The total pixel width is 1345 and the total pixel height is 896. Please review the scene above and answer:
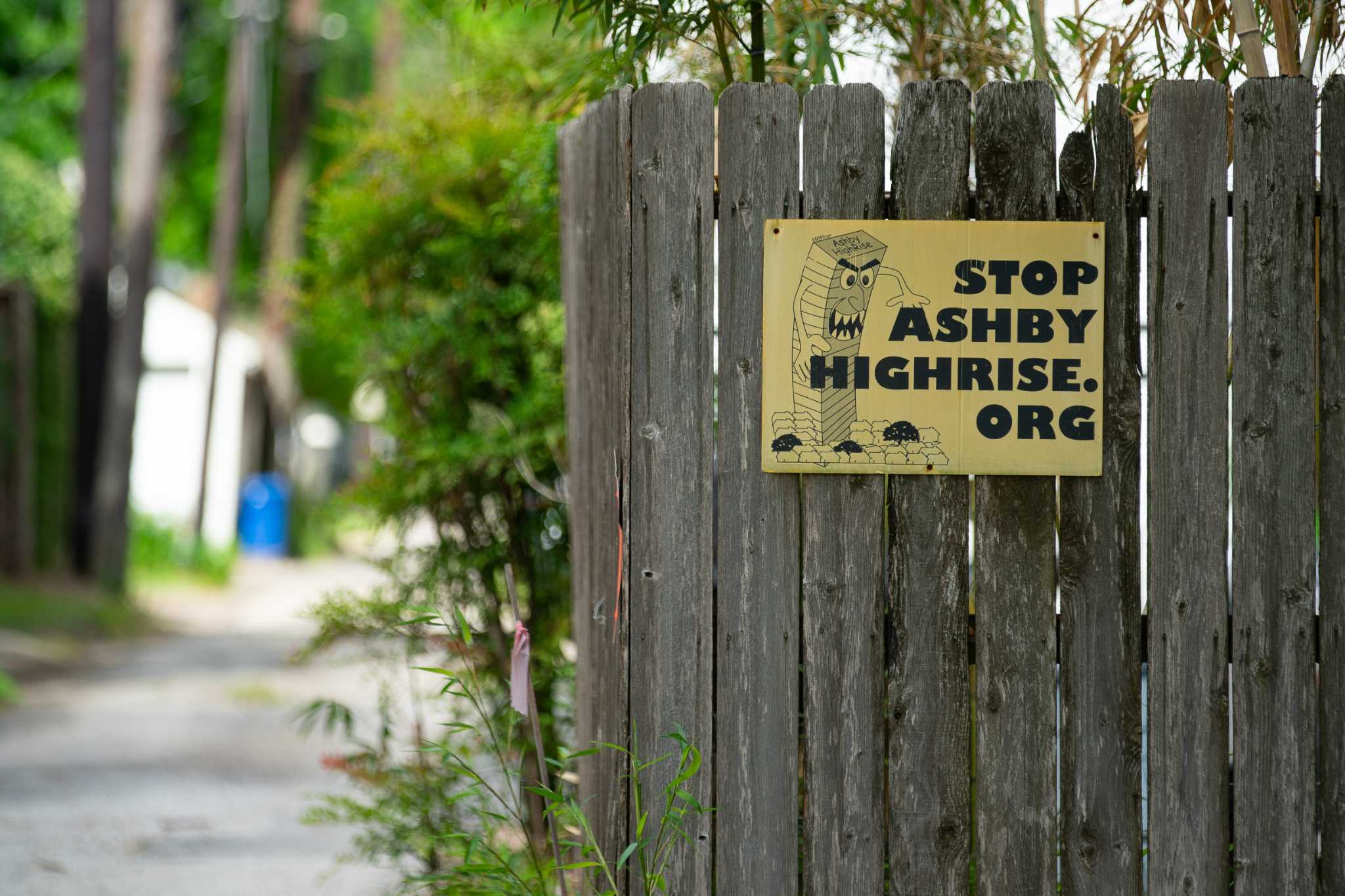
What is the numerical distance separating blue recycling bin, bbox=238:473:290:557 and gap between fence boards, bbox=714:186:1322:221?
62.8 feet

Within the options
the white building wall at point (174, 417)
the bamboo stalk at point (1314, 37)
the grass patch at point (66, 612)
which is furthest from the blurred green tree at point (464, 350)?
the white building wall at point (174, 417)

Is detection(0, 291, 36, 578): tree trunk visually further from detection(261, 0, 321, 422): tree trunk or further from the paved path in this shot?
detection(261, 0, 321, 422): tree trunk

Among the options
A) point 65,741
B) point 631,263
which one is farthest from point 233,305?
point 631,263

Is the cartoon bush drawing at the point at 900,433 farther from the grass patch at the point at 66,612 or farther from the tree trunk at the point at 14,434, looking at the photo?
the tree trunk at the point at 14,434

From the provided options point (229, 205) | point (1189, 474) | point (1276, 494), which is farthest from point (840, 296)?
point (229, 205)

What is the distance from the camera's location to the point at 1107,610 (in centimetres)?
282

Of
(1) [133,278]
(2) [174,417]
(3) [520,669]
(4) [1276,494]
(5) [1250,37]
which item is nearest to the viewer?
(3) [520,669]

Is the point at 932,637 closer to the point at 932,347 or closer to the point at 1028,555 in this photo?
the point at 1028,555

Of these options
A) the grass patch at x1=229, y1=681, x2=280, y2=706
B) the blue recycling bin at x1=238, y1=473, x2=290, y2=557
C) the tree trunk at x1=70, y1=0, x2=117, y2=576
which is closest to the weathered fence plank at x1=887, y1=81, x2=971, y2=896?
the grass patch at x1=229, y1=681, x2=280, y2=706

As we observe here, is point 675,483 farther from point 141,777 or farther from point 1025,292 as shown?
point 141,777

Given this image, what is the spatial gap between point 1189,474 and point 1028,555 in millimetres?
385

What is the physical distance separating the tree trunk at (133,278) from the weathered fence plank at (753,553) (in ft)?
40.3

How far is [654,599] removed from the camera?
2865mm

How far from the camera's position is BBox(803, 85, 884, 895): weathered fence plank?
2838 millimetres
